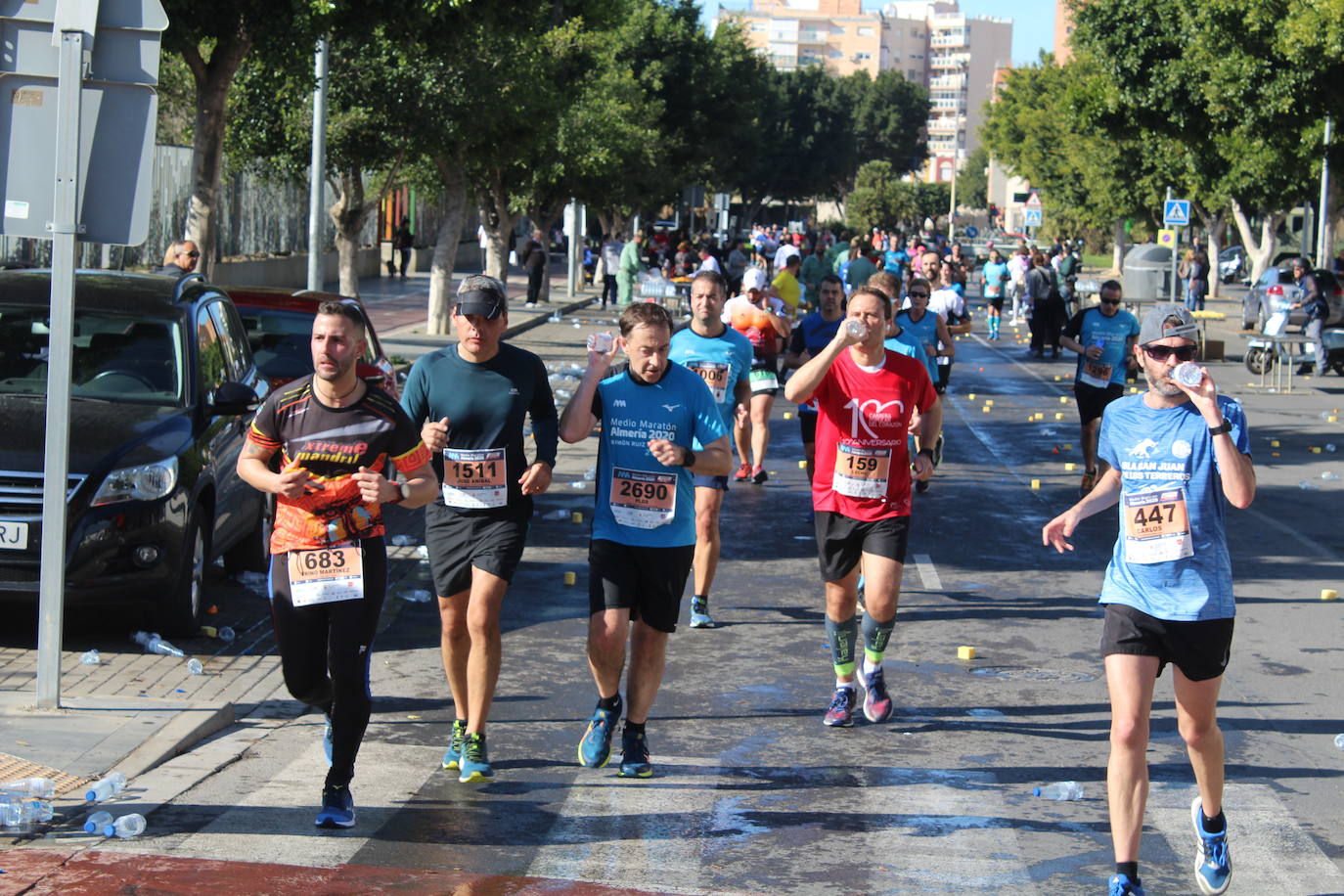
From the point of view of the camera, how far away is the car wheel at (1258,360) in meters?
27.5

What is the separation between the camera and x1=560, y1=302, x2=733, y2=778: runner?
6762 millimetres

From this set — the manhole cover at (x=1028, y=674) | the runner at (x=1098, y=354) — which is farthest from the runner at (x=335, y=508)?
the runner at (x=1098, y=354)

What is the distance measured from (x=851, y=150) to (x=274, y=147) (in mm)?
91496

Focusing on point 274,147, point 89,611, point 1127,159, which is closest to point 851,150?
point 1127,159

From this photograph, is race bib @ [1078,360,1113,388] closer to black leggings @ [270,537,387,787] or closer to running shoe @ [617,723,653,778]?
running shoe @ [617,723,653,778]

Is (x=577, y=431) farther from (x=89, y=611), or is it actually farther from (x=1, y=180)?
(x=89, y=611)

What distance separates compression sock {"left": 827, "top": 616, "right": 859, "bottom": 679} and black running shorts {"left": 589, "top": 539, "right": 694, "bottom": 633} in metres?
1.24

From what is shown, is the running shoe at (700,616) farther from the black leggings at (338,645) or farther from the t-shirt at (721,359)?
the black leggings at (338,645)

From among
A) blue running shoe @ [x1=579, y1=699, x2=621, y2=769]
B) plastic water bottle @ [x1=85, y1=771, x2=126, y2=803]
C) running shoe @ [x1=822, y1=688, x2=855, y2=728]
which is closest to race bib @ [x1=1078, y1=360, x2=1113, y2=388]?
running shoe @ [x1=822, y1=688, x2=855, y2=728]

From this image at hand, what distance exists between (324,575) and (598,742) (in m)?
1.51

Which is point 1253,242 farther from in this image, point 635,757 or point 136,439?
point 635,757

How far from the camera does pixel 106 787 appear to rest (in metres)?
6.25

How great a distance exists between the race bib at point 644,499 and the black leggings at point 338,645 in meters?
1.08

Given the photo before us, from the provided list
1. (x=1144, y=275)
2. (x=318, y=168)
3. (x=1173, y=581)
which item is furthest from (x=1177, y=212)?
(x=1173, y=581)
